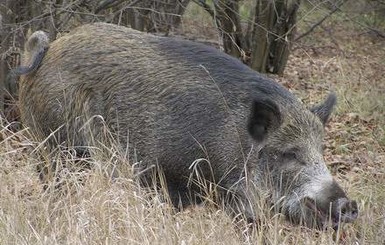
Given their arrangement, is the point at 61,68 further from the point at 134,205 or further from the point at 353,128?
the point at 353,128

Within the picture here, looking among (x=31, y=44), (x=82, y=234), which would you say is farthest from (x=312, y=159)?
(x=31, y=44)

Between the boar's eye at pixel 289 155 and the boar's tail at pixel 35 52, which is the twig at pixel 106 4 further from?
the boar's eye at pixel 289 155

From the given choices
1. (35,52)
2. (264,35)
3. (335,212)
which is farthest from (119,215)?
(264,35)

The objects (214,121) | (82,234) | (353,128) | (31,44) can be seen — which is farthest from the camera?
(353,128)

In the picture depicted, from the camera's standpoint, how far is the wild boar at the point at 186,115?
5105 millimetres

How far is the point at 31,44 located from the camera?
6156mm

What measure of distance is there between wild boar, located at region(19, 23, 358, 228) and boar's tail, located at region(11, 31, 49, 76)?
0.02 metres

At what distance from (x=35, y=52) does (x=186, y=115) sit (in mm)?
1304

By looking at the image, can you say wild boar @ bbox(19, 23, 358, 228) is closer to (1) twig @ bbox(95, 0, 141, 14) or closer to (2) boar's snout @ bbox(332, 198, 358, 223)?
(2) boar's snout @ bbox(332, 198, 358, 223)

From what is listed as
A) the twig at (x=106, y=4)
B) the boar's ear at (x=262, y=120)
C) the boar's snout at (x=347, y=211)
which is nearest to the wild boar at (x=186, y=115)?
the boar's ear at (x=262, y=120)

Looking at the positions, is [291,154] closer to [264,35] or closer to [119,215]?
[119,215]

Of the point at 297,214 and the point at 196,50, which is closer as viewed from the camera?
the point at 297,214

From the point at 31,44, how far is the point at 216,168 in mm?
1859

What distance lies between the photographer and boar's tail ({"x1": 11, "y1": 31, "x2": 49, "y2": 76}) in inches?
230
